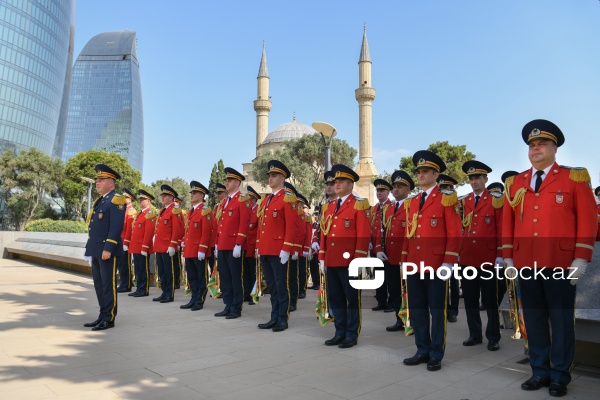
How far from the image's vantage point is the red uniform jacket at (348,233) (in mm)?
5637

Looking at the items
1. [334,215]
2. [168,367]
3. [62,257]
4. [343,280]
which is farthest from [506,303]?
[62,257]

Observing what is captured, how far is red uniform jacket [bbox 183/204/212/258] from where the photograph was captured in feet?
27.8

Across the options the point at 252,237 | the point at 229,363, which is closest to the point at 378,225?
the point at 252,237

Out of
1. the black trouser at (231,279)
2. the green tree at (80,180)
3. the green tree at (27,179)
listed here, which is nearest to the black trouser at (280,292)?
the black trouser at (231,279)

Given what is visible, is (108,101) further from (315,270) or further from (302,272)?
(302,272)

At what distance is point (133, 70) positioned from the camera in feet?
474

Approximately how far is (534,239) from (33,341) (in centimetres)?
573

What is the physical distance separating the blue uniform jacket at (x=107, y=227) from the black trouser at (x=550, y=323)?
5.29m

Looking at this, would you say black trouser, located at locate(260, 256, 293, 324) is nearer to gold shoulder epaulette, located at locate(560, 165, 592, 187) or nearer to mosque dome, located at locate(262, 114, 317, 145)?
gold shoulder epaulette, located at locate(560, 165, 592, 187)

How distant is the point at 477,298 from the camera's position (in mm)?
5746

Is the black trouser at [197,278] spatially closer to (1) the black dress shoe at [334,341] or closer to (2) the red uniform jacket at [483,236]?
(1) the black dress shoe at [334,341]

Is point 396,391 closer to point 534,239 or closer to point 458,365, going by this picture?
point 458,365

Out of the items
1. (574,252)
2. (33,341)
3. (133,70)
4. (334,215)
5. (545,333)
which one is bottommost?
(33,341)

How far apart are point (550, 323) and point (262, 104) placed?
6291cm
